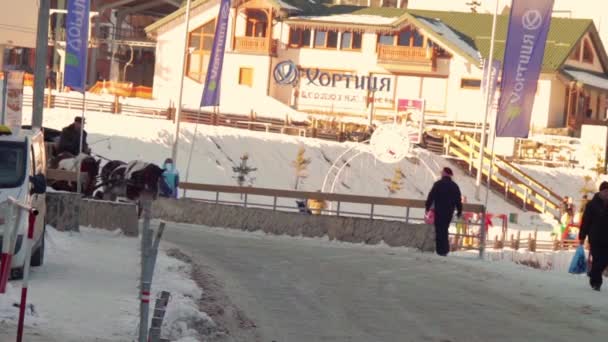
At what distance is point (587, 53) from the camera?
79125 mm

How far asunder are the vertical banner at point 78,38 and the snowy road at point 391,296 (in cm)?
758

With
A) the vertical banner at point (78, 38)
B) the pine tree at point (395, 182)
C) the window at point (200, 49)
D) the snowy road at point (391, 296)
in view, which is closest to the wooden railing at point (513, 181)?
the pine tree at point (395, 182)

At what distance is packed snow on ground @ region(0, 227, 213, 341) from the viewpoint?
1222cm

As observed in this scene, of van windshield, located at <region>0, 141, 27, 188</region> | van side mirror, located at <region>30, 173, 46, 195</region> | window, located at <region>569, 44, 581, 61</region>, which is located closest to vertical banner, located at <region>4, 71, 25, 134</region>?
van windshield, located at <region>0, 141, 27, 188</region>

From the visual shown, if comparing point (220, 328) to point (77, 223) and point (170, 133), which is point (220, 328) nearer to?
point (77, 223)

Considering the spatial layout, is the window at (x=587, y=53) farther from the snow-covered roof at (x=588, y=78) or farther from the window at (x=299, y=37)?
the window at (x=299, y=37)

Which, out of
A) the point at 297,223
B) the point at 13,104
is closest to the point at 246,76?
the point at 297,223

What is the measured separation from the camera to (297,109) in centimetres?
7575

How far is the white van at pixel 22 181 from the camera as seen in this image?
49.0 feet

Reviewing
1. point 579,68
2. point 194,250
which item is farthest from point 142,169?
point 579,68

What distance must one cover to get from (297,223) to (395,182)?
28.5 m

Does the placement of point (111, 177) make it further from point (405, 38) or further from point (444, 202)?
point (405, 38)

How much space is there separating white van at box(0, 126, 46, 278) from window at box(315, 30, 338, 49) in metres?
60.2

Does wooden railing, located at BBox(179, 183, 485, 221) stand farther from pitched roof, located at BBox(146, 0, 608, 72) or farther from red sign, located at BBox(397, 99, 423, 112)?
pitched roof, located at BBox(146, 0, 608, 72)
